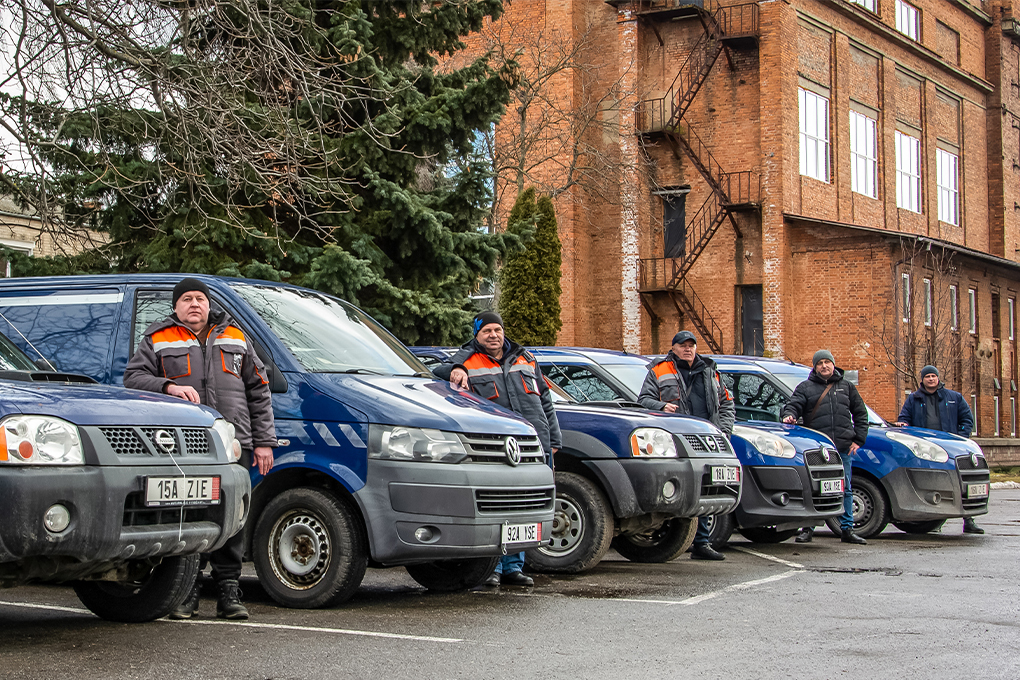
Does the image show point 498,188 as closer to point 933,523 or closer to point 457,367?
point 933,523

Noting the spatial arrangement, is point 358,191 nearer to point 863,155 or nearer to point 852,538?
point 852,538

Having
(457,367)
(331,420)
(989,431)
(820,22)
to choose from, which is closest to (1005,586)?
(457,367)

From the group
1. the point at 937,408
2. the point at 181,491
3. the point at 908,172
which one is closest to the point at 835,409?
the point at 937,408

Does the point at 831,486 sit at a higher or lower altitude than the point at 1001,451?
lower

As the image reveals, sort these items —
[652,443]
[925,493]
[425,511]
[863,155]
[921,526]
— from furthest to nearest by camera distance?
[863,155]
[921,526]
[925,493]
[652,443]
[425,511]

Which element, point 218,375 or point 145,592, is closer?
point 145,592

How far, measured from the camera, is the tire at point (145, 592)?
22.8 ft

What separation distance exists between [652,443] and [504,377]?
4.39 ft

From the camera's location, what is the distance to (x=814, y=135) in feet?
128

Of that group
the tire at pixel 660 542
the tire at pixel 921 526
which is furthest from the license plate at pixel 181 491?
the tire at pixel 921 526

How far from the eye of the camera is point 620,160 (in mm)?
38844

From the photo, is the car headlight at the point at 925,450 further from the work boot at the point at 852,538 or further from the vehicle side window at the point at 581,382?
the vehicle side window at the point at 581,382

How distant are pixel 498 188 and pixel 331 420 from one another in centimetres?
3081

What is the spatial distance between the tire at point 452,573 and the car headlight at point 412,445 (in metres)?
1.39
